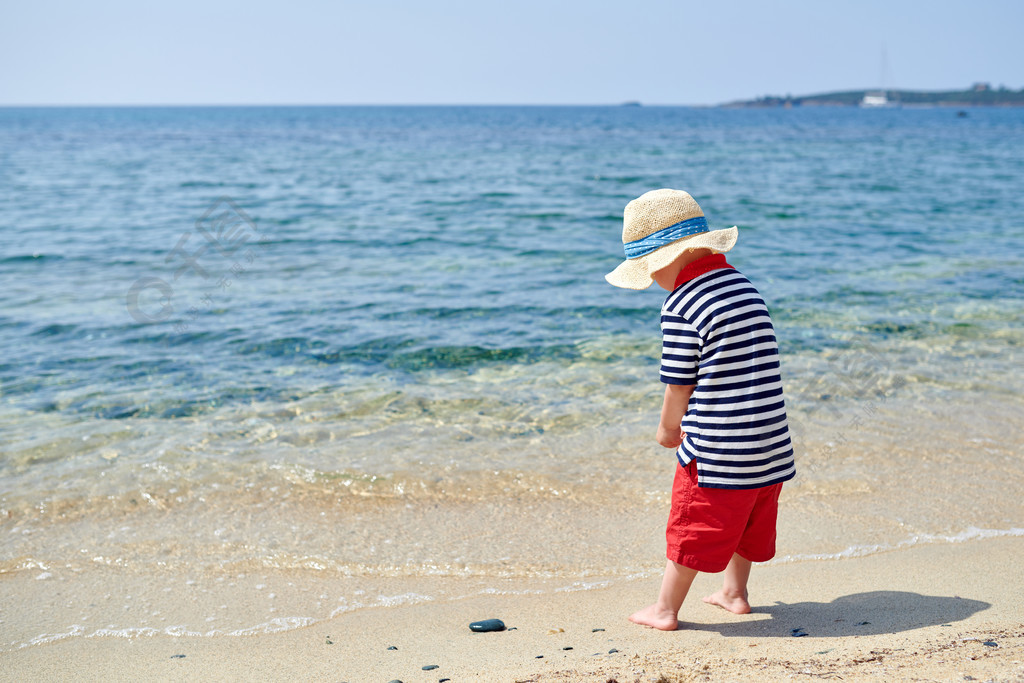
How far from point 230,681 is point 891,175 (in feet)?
77.5

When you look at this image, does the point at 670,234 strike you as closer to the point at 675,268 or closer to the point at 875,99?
the point at 675,268

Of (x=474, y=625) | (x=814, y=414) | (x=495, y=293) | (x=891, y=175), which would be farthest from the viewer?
(x=891, y=175)

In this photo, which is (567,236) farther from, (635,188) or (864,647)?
(864,647)

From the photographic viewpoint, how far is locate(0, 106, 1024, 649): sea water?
138 inches

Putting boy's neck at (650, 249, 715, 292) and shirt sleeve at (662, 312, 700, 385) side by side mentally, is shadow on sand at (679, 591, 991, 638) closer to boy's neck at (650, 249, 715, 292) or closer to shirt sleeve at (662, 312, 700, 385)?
shirt sleeve at (662, 312, 700, 385)

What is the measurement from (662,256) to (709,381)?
45cm

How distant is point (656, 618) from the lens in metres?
2.82

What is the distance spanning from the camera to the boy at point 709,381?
241 cm

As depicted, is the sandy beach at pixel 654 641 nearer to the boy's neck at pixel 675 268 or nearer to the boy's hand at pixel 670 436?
the boy's hand at pixel 670 436

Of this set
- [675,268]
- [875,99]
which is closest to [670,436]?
[675,268]

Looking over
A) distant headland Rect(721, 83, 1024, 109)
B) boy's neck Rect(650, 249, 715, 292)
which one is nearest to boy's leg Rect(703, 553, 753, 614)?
boy's neck Rect(650, 249, 715, 292)

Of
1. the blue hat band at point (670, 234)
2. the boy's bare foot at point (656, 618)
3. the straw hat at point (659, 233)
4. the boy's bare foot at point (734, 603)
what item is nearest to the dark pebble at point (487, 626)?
the boy's bare foot at point (656, 618)

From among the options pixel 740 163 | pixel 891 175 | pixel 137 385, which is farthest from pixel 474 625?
pixel 740 163

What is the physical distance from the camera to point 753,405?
2.45m
